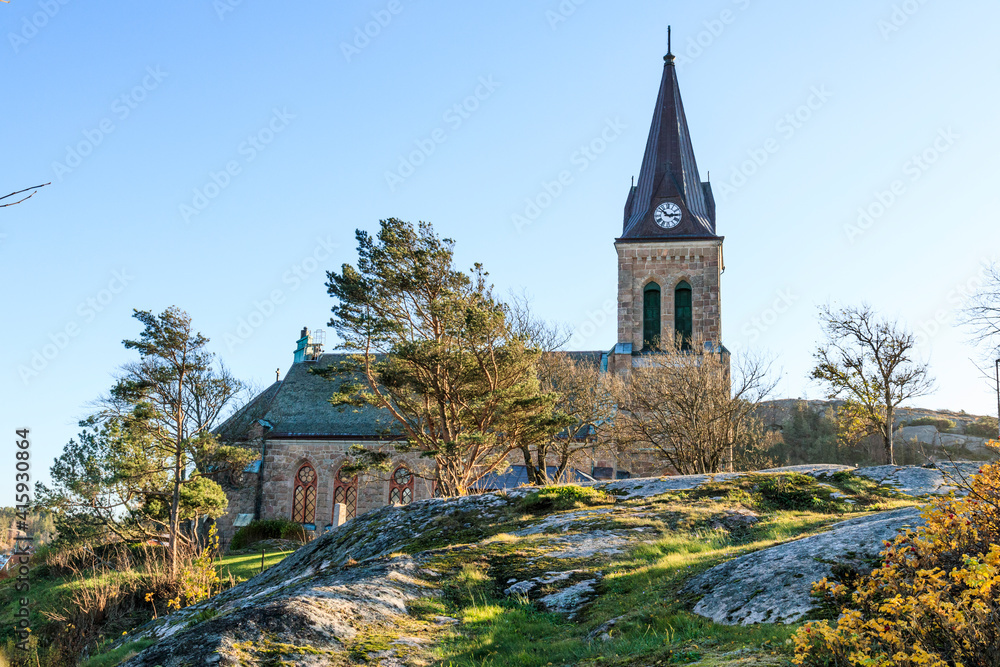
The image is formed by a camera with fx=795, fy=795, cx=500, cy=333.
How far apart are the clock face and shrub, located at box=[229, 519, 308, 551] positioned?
1989 cm

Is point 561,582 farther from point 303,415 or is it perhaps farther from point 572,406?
point 303,415

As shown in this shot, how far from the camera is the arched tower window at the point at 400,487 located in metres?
33.7

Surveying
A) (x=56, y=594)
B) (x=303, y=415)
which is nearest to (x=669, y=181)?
(x=303, y=415)

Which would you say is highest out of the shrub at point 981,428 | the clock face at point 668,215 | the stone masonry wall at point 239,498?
the clock face at point 668,215

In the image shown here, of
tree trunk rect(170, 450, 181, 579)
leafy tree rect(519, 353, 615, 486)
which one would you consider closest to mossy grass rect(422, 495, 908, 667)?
tree trunk rect(170, 450, 181, 579)

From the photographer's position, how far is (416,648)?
6422mm

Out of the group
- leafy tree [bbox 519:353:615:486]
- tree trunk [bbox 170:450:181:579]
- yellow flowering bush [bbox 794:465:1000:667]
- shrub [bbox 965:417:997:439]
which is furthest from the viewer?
shrub [bbox 965:417:997:439]

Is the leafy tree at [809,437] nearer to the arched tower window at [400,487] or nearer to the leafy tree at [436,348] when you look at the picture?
the arched tower window at [400,487]

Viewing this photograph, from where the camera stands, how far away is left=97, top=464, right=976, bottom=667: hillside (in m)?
5.84

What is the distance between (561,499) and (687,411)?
1231 cm

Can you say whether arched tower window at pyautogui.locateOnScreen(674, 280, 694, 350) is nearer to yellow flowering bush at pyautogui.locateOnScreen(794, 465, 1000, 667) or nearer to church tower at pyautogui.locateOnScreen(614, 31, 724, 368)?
church tower at pyautogui.locateOnScreen(614, 31, 724, 368)

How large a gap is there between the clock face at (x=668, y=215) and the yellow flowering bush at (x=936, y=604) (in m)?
30.9

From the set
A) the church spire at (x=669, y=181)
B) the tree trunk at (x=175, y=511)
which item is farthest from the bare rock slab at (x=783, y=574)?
the church spire at (x=669, y=181)

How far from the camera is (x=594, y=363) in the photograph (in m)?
33.7
